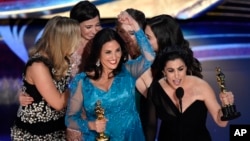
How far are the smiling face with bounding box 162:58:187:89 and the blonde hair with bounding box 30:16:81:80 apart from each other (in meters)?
0.48

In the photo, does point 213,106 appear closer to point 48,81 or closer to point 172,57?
point 172,57

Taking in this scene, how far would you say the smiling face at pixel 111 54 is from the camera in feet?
7.45

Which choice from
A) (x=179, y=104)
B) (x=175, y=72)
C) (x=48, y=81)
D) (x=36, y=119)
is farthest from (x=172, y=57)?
(x=36, y=119)

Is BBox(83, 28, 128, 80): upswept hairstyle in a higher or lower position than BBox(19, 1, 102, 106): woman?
lower

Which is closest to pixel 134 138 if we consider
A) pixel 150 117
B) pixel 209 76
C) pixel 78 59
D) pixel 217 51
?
pixel 150 117

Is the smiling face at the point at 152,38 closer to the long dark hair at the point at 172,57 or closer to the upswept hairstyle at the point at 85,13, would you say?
the long dark hair at the point at 172,57

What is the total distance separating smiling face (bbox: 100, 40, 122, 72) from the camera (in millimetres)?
2270

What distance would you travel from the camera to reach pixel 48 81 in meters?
2.41

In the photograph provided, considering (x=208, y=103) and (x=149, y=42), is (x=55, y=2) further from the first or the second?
(x=208, y=103)

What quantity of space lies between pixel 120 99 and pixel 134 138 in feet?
0.68

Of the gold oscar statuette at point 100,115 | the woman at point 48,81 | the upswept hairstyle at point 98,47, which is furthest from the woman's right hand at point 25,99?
the gold oscar statuette at point 100,115

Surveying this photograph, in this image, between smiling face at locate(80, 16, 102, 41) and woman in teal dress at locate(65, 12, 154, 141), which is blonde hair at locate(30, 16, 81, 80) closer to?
woman in teal dress at locate(65, 12, 154, 141)

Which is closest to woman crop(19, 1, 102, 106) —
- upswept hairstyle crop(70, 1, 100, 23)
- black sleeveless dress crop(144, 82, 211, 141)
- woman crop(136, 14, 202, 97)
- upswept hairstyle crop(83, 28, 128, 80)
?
upswept hairstyle crop(70, 1, 100, 23)

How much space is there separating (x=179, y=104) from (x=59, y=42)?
0.65 meters
